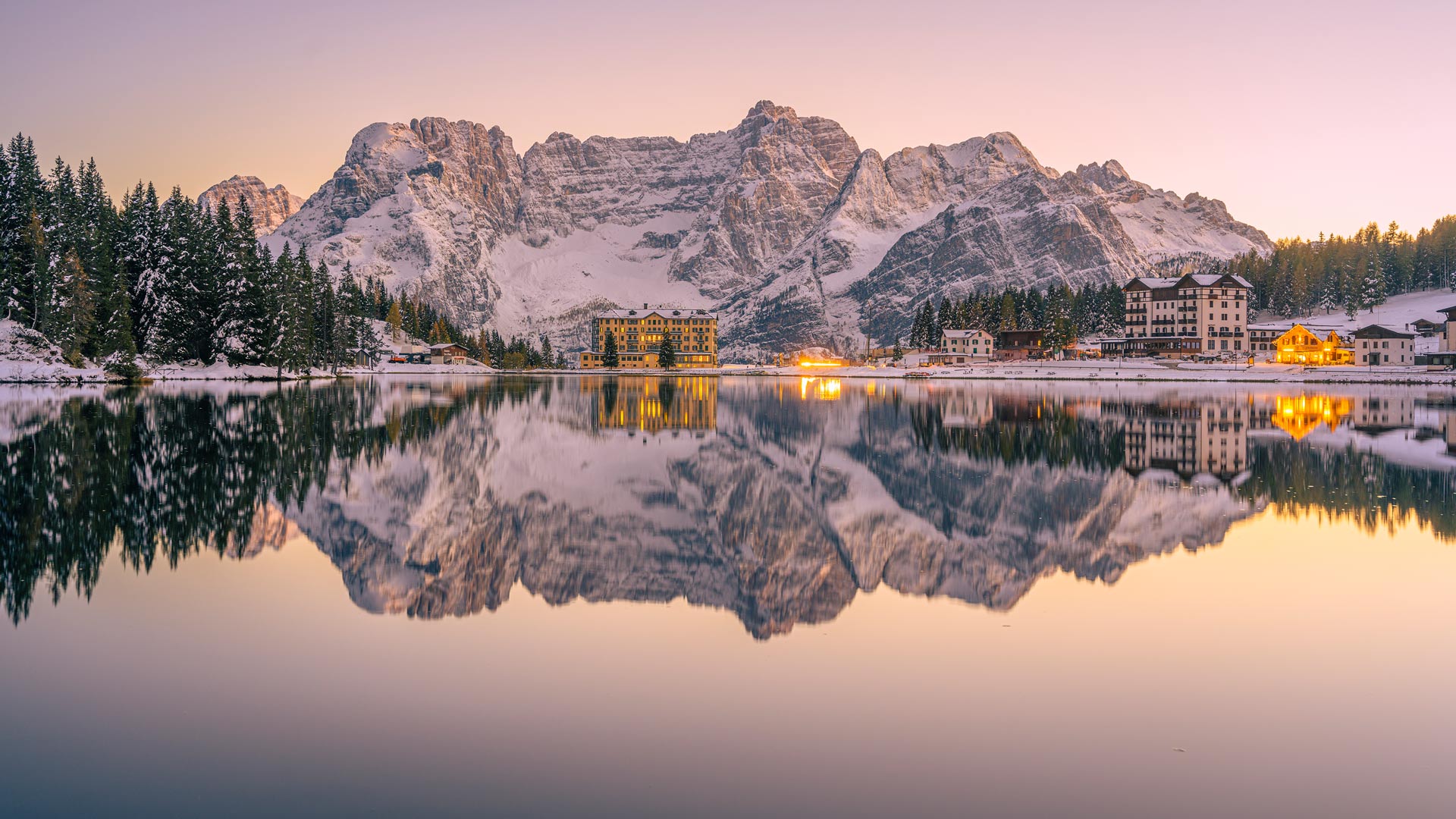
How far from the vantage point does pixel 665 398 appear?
85875 millimetres

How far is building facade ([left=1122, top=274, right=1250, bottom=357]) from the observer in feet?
543

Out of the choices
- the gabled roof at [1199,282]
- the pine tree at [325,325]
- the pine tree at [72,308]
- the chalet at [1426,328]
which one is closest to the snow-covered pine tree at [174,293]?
the pine tree at [72,308]

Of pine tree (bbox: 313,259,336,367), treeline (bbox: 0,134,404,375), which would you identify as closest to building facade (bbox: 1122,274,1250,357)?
pine tree (bbox: 313,259,336,367)

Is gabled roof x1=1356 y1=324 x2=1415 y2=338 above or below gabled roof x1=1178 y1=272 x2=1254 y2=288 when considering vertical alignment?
below

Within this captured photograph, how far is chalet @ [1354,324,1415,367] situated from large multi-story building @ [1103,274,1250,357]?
20.6m

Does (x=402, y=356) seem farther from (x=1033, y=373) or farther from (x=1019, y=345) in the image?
(x=1033, y=373)

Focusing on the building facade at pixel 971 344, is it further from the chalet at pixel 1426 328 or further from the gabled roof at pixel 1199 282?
the chalet at pixel 1426 328

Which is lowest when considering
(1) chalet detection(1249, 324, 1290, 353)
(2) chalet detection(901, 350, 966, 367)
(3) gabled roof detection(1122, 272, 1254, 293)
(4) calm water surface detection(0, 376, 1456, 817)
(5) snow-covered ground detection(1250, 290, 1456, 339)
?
(4) calm water surface detection(0, 376, 1456, 817)

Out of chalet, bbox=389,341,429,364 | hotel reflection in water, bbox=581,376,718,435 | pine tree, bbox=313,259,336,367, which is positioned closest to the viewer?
hotel reflection in water, bbox=581,376,718,435

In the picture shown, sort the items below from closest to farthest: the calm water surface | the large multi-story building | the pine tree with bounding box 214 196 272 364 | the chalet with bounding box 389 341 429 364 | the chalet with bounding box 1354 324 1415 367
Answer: the calm water surface
the pine tree with bounding box 214 196 272 364
the chalet with bounding box 1354 324 1415 367
the large multi-story building
the chalet with bounding box 389 341 429 364

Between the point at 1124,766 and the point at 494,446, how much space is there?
1255 inches

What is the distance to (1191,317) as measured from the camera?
168000mm

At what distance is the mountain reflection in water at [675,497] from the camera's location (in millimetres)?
15664

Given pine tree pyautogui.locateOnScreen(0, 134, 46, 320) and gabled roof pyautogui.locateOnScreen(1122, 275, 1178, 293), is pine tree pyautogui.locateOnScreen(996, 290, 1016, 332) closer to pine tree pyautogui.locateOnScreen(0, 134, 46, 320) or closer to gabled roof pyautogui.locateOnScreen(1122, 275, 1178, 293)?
gabled roof pyautogui.locateOnScreen(1122, 275, 1178, 293)
